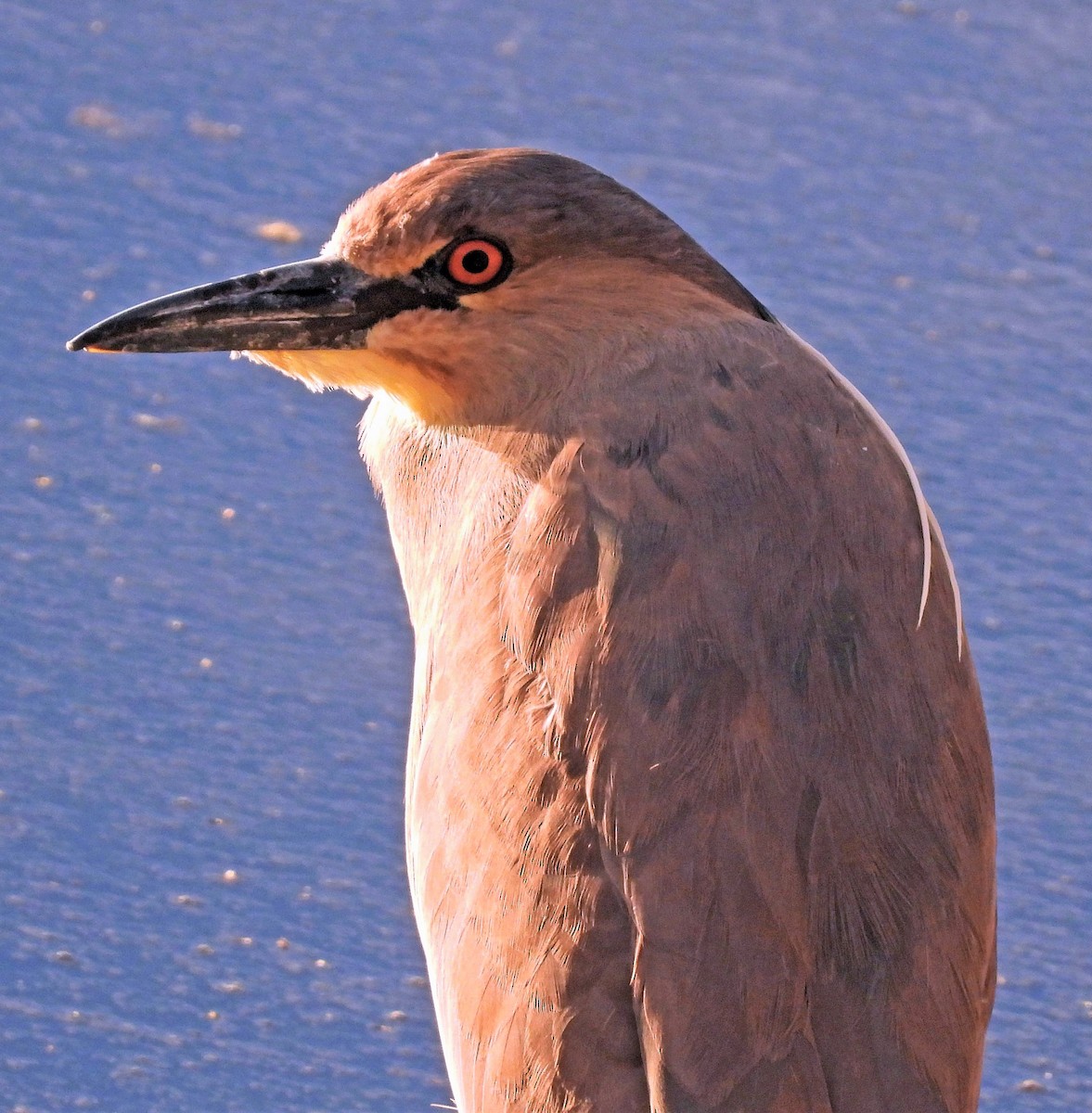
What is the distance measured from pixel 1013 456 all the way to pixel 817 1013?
4.76 feet

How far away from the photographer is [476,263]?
5.21 feet

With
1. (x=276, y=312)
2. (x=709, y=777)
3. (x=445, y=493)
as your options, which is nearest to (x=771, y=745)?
(x=709, y=777)

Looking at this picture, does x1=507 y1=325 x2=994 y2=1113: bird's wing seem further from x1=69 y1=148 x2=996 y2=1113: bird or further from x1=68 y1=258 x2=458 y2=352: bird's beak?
x1=68 y1=258 x2=458 y2=352: bird's beak

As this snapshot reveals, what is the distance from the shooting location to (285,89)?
318 centimetres

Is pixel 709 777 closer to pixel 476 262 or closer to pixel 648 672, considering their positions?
pixel 648 672

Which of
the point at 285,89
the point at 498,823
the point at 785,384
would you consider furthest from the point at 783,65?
the point at 498,823

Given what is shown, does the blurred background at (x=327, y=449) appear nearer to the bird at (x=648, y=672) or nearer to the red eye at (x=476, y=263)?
the bird at (x=648, y=672)

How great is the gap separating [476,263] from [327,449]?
41.1 inches

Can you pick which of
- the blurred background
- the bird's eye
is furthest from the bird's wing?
the blurred background

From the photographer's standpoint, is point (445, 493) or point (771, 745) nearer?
point (771, 745)

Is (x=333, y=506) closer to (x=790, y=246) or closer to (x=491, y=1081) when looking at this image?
(x=790, y=246)

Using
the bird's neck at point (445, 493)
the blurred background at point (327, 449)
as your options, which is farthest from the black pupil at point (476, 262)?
the blurred background at point (327, 449)

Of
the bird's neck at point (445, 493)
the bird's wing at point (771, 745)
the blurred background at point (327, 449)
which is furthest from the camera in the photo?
the blurred background at point (327, 449)

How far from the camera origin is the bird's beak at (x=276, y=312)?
5.30 feet
